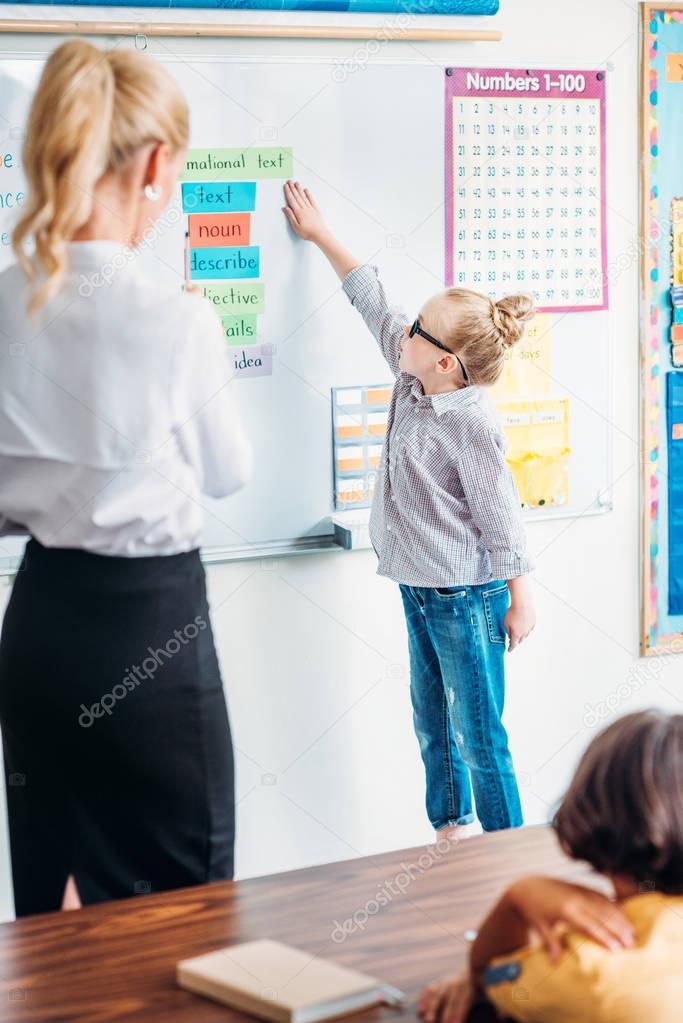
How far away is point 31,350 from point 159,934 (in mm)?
668

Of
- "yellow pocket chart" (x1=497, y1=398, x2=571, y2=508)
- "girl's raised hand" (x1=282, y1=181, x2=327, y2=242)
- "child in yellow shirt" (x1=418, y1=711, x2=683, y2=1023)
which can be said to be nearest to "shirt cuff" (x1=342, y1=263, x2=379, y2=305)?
"girl's raised hand" (x1=282, y1=181, x2=327, y2=242)

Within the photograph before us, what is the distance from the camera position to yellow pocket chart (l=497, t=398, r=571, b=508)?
2896 millimetres

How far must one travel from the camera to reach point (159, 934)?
1.17m

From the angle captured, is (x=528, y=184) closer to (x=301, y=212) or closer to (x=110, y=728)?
(x=301, y=212)

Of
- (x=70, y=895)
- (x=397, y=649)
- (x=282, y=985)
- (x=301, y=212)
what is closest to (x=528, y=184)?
(x=301, y=212)

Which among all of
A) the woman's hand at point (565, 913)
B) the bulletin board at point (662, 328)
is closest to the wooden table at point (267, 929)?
the woman's hand at point (565, 913)

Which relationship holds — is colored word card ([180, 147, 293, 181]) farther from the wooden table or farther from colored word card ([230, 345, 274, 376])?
the wooden table

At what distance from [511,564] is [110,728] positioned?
116cm

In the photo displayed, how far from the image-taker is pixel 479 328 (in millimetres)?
2492

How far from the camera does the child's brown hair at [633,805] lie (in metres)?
1.00

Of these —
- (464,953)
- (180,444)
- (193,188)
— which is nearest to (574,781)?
(464,953)

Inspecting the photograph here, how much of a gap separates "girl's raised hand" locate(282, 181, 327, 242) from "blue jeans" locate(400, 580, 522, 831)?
0.75 m

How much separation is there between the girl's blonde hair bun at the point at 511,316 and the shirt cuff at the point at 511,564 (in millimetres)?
414

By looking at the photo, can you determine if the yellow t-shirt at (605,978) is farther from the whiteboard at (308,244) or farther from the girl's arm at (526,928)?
the whiteboard at (308,244)
